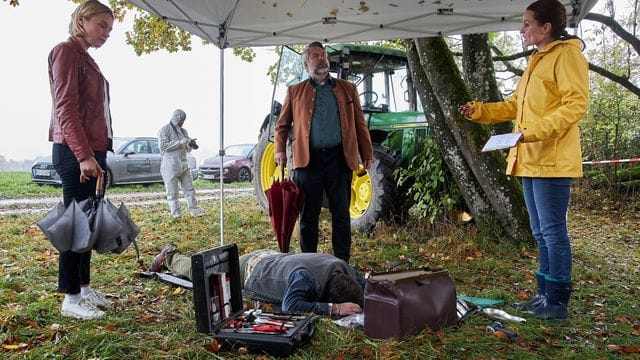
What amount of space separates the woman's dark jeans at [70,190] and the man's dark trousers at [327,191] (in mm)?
1548

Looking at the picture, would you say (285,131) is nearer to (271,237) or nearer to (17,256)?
(271,237)

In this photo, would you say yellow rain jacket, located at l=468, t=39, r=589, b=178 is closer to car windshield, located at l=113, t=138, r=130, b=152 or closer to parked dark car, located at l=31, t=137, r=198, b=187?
parked dark car, located at l=31, t=137, r=198, b=187

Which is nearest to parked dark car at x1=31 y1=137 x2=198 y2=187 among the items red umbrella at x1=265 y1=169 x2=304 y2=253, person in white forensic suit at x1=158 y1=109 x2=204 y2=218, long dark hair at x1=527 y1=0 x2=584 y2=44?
person in white forensic suit at x1=158 y1=109 x2=204 y2=218

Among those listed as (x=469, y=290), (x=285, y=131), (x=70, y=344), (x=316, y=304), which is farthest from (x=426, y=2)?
(x=70, y=344)

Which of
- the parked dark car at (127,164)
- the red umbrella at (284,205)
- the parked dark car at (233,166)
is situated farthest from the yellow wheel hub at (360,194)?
the parked dark car at (233,166)

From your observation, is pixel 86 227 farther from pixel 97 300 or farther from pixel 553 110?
pixel 553 110

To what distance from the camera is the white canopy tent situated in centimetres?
425

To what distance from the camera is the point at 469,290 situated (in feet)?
12.3

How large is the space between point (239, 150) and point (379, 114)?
1183 centimetres

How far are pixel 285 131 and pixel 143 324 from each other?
189 cm

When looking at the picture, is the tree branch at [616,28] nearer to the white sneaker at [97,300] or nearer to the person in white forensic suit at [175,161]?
the person in white forensic suit at [175,161]

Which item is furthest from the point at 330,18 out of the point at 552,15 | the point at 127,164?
the point at 127,164

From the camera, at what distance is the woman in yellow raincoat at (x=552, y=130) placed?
2.79 m

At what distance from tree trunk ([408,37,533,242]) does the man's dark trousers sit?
5.61 feet
